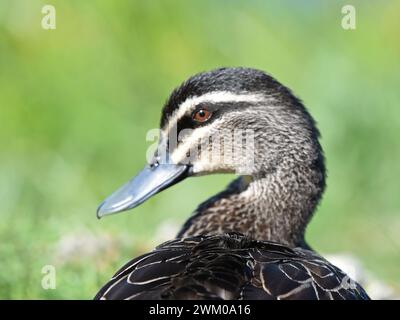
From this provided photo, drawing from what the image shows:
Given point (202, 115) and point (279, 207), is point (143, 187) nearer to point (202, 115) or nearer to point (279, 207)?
point (202, 115)

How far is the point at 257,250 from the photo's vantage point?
153 inches

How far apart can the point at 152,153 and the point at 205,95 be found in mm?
432

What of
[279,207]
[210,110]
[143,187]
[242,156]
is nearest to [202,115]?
[210,110]

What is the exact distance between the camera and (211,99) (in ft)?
15.6

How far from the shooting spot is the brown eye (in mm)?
4790

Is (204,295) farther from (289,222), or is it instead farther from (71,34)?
(71,34)

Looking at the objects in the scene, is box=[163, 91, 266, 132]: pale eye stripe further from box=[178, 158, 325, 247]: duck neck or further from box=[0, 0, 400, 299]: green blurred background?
box=[0, 0, 400, 299]: green blurred background

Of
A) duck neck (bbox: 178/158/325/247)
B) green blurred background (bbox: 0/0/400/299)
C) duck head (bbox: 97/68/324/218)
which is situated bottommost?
duck neck (bbox: 178/158/325/247)

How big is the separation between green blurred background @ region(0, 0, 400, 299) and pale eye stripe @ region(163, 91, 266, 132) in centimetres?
111

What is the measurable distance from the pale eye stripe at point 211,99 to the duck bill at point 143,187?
217 millimetres

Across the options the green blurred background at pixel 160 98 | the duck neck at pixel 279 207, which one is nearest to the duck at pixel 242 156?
the duck neck at pixel 279 207

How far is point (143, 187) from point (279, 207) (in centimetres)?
72

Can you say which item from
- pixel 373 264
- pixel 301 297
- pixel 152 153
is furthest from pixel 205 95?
pixel 373 264

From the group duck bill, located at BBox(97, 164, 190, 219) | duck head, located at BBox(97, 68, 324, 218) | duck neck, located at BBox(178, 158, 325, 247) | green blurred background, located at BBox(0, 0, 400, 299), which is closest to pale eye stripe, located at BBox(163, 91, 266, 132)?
duck head, located at BBox(97, 68, 324, 218)
